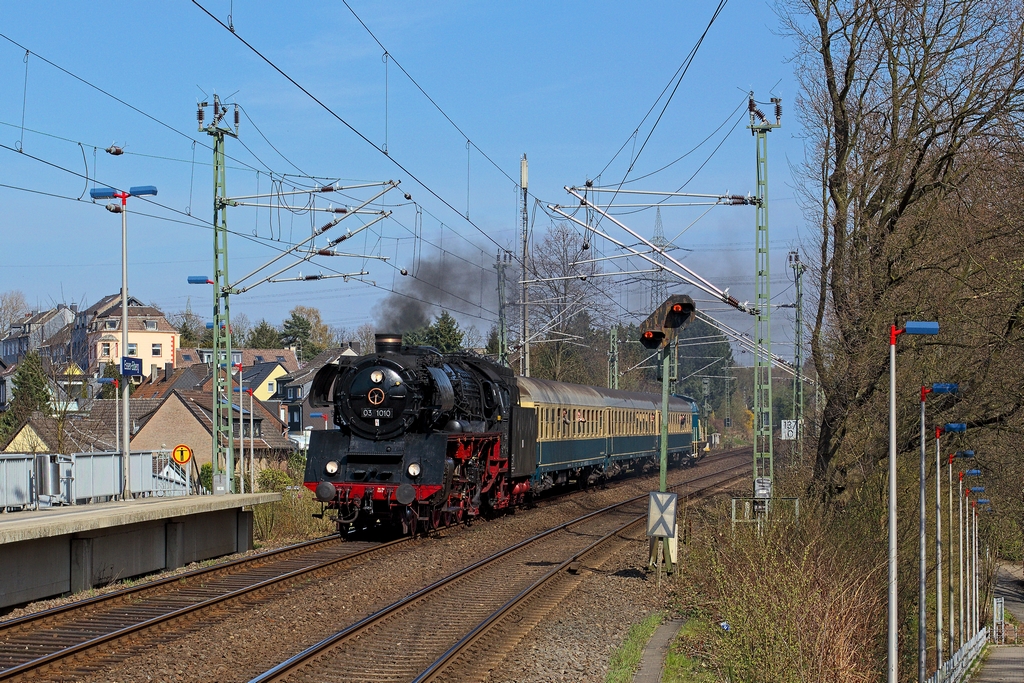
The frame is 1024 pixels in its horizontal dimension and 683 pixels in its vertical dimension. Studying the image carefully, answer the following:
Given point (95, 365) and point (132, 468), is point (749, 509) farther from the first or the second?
point (95, 365)

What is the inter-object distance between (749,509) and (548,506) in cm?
772

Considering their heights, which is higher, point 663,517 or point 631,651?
point 663,517

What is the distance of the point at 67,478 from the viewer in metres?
17.1

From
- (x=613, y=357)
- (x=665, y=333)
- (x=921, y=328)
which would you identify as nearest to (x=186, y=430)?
(x=613, y=357)

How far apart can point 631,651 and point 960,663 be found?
8.35 m

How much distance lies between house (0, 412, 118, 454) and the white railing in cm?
2573

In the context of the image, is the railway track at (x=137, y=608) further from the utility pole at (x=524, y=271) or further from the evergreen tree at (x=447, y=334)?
the evergreen tree at (x=447, y=334)

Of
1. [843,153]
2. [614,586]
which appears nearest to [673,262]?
[843,153]

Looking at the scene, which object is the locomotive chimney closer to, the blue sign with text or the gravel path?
the gravel path

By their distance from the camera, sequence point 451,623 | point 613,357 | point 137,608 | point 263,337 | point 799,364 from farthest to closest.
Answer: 1. point 263,337
2. point 613,357
3. point 799,364
4. point 137,608
5. point 451,623

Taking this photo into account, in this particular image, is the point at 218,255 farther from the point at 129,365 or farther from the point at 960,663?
the point at 960,663

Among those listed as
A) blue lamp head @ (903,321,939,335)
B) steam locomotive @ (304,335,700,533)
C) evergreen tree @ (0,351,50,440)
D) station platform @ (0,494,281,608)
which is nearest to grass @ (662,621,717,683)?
blue lamp head @ (903,321,939,335)

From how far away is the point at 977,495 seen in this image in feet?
76.9

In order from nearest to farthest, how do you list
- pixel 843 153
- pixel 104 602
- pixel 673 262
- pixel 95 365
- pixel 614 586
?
pixel 104 602 → pixel 614 586 → pixel 673 262 → pixel 843 153 → pixel 95 365
